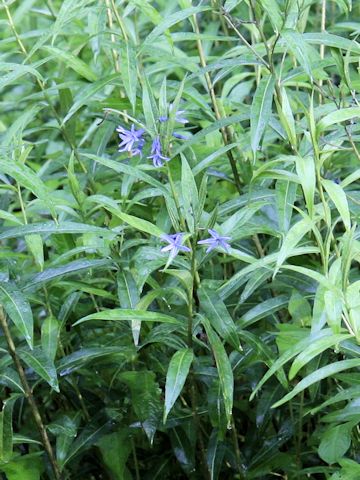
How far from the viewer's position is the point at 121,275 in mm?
2664

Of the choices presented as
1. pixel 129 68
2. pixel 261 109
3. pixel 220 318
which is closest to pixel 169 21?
pixel 129 68

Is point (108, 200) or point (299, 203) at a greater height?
point (108, 200)

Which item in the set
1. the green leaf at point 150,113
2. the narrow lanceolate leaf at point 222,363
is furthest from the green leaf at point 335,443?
the green leaf at point 150,113

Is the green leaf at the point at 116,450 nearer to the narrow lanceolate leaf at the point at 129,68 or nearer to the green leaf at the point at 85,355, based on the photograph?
the green leaf at the point at 85,355

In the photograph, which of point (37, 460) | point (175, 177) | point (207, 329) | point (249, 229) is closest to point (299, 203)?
point (175, 177)

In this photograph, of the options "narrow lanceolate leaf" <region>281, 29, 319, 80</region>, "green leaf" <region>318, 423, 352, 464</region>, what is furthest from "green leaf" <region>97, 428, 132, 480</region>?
"narrow lanceolate leaf" <region>281, 29, 319, 80</region>

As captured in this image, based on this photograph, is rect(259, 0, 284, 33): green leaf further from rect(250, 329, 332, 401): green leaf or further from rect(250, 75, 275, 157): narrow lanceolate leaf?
rect(250, 329, 332, 401): green leaf

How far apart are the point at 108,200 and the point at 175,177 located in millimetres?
465

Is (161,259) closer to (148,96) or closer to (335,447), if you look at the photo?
(148,96)

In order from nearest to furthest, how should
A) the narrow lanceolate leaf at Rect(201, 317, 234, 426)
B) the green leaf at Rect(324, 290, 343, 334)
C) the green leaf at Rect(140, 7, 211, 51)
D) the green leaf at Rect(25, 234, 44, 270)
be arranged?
the green leaf at Rect(324, 290, 343, 334), the narrow lanceolate leaf at Rect(201, 317, 234, 426), the green leaf at Rect(140, 7, 211, 51), the green leaf at Rect(25, 234, 44, 270)

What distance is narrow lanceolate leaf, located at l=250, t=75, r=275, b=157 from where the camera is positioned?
7.80ft

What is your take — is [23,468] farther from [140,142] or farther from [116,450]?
[140,142]

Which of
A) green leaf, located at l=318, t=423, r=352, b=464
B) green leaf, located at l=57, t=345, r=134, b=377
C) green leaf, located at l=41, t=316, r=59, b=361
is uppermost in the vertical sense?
green leaf, located at l=41, t=316, r=59, b=361

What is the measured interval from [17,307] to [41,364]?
19cm
